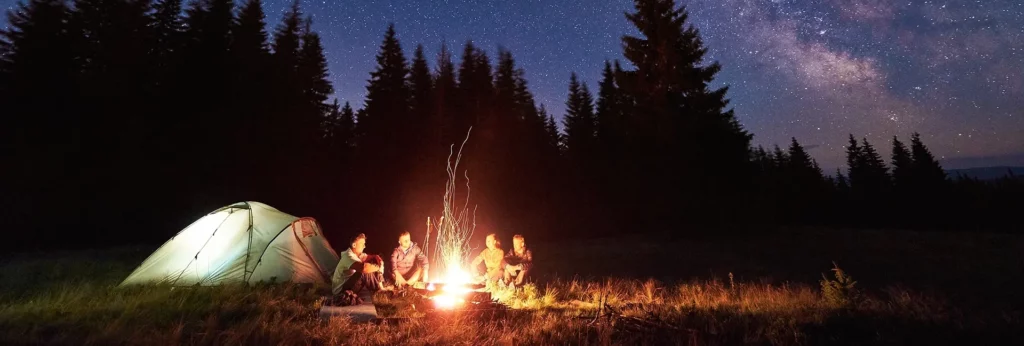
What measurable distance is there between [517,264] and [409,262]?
6.99 ft

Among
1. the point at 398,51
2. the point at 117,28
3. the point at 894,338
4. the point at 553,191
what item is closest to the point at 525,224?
the point at 553,191

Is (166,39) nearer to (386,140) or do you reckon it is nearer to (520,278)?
(386,140)

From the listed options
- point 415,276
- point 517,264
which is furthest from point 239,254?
point 517,264

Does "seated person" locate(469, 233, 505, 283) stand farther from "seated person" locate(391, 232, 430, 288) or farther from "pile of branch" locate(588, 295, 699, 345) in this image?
"pile of branch" locate(588, 295, 699, 345)

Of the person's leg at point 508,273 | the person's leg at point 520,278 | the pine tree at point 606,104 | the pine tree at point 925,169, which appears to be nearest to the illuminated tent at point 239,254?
the person's leg at point 508,273

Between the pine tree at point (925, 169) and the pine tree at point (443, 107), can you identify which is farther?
the pine tree at point (925, 169)

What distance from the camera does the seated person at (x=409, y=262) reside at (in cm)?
932

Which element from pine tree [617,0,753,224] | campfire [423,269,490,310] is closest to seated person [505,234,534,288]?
campfire [423,269,490,310]

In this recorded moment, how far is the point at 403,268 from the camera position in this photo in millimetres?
9383

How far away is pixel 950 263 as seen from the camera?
44.0ft

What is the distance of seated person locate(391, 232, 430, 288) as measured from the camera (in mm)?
9316

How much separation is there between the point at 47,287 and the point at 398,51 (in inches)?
1171

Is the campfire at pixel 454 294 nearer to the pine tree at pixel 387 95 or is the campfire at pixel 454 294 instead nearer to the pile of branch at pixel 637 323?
the pile of branch at pixel 637 323

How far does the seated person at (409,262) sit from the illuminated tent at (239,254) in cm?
231
